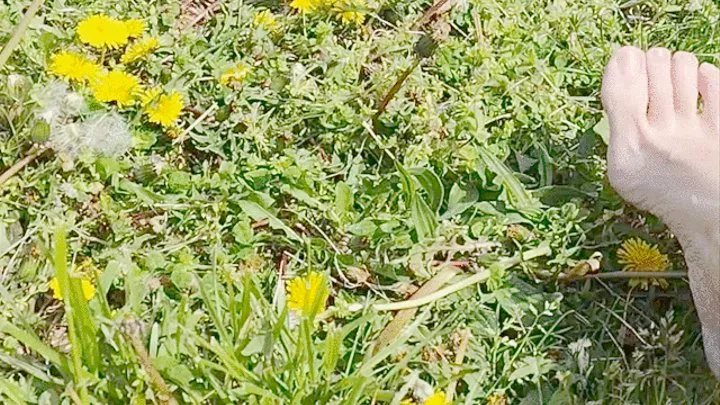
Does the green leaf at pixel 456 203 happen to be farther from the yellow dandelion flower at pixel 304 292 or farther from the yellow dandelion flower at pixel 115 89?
the yellow dandelion flower at pixel 115 89

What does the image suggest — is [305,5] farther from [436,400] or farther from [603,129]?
[436,400]

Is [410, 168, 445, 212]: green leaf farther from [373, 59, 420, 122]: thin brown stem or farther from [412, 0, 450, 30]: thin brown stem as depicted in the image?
[412, 0, 450, 30]: thin brown stem

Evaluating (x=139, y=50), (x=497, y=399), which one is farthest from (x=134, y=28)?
(x=497, y=399)

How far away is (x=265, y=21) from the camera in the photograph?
85.3 inches

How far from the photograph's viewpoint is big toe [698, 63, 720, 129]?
6.46ft

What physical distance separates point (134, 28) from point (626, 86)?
0.98 meters

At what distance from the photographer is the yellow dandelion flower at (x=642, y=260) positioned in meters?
1.90

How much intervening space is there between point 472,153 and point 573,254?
27cm

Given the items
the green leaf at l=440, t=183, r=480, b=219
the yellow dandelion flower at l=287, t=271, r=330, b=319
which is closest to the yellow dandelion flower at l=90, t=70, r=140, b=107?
the yellow dandelion flower at l=287, t=271, r=330, b=319

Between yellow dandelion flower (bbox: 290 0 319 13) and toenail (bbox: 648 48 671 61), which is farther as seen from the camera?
yellow dandelion flower (bbox: 290 0 319 13)

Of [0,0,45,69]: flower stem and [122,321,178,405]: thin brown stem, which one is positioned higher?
[0,0,45,69]: flower stem

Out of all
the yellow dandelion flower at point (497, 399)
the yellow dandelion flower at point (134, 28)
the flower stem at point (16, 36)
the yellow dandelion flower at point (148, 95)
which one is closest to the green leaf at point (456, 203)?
the yellow dandelion flower at point (497, 399)

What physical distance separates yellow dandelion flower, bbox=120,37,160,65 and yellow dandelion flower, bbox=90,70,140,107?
6 centimetres

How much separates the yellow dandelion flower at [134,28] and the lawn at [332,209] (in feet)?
0.04
